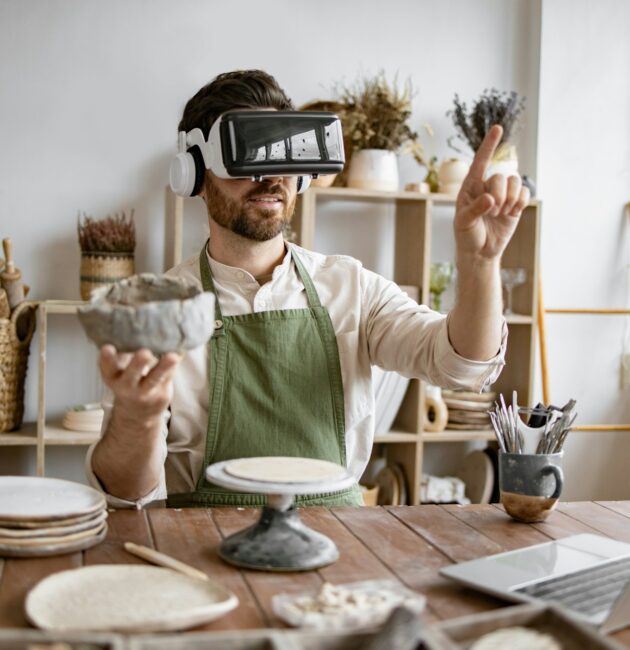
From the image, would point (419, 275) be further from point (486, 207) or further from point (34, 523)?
point (34, 523)

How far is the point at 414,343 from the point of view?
1991 millimetres

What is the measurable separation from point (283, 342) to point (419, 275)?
5.35 ft

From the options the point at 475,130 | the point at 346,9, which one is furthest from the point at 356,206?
the point at 346,9

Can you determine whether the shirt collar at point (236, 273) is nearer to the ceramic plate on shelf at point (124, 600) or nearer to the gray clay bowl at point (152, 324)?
the gray clay bowl at point (152, 324)

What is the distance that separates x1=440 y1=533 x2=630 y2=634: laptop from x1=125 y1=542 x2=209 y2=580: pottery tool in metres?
→ 0.35

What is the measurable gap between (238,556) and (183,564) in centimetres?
8

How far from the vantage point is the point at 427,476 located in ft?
12.0

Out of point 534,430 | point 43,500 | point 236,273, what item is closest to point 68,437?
point 236,273

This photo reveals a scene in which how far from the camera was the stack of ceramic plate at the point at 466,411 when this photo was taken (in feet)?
11.9

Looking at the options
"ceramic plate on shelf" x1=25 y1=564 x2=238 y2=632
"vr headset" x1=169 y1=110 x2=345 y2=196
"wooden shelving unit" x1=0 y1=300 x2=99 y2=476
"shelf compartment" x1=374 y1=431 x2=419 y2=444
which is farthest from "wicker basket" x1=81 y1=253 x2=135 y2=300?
"ceramic plate on shelf" x1=25 y1=564 x2=238 y2=632

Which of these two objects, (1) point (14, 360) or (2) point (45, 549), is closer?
(2) point (45, 549)

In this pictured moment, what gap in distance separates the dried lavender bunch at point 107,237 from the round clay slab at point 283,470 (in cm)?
193

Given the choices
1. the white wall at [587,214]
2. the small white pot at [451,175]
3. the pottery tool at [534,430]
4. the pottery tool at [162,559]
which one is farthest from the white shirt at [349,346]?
the white wall at [587,214]

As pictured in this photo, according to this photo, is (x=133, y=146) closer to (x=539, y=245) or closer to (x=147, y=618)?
(x=539, y=245)
